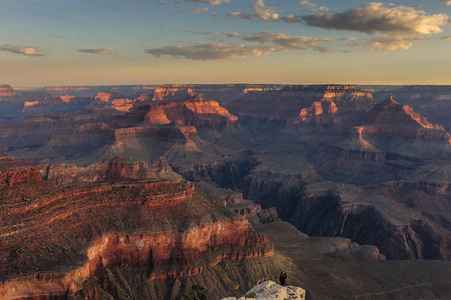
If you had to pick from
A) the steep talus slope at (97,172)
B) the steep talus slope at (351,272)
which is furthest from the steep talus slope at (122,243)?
the steep talus slope at (97,172)

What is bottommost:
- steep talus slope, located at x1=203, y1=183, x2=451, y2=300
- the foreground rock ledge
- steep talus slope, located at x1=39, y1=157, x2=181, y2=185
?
steep talus slope, located at x1=203, y1=183, x2=451, y2=300

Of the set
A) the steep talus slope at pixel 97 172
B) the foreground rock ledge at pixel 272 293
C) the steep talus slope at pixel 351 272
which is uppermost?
the foreground rock ledge at pixel 272 293

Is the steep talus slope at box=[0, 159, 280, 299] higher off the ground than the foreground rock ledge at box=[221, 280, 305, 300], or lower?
lower

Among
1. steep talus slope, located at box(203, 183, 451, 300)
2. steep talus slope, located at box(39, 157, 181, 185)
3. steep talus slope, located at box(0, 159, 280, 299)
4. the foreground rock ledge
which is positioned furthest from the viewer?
steep talus slope, located at box(39, 157, 181, 185)

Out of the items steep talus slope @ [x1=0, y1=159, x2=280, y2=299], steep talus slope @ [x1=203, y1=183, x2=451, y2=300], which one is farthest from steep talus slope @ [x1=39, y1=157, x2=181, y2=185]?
steep talus slope @ [x1=203, y1=183, x2=451, y2=300]

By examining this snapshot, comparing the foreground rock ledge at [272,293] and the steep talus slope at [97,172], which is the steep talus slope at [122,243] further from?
the steep talus slope at [97,172]

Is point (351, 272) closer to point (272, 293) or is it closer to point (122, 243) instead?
point (122, 243)

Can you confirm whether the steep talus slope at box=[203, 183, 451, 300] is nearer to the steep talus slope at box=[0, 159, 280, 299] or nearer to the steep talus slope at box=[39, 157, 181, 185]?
the steep talus slope at box=[0, 159, 280, 299]

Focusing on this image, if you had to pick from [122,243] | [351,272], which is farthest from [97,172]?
[351,272]
